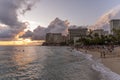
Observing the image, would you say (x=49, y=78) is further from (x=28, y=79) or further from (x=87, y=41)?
(x=87, y=41)

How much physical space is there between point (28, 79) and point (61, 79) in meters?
4.31

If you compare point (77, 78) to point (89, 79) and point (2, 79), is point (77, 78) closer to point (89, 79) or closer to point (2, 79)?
point (89, 79)

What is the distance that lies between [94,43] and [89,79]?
14235 centimetres

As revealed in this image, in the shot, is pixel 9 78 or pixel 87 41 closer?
pixel 9 78

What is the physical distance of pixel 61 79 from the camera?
25.8 m

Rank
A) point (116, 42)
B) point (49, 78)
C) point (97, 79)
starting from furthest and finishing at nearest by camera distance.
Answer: point (116, 42) < point (49, 78) < point (97, 79)

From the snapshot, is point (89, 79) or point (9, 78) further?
point (9, 78)

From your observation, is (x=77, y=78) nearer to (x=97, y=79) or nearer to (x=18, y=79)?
(x=97, y=79)

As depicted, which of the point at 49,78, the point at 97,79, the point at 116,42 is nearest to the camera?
the point at 97,79

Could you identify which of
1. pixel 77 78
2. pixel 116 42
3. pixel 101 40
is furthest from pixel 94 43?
pixel 77 78

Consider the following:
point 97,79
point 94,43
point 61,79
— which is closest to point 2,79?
point 61,79

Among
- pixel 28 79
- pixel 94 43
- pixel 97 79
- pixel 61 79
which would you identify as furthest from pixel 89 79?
pixel 94 43

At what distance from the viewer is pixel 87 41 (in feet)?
564

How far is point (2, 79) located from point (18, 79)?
2.18 metres
